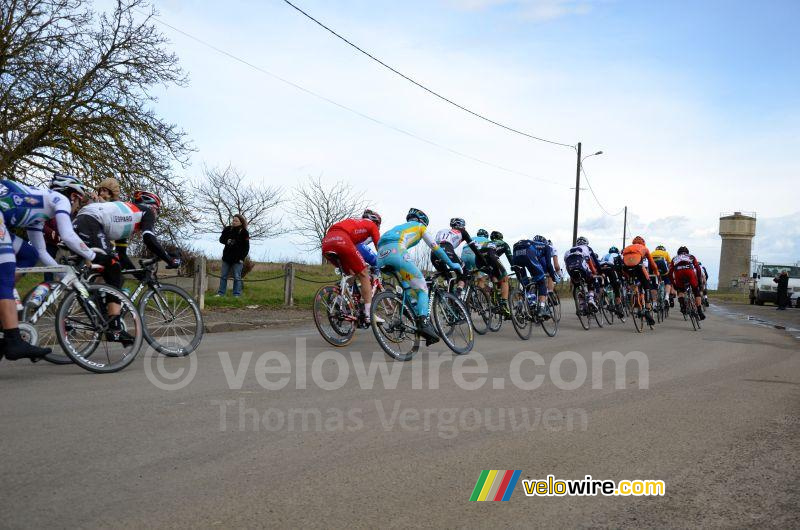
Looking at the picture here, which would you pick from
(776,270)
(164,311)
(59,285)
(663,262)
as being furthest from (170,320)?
(776,270)

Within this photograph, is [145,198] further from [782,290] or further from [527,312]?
[782,290]

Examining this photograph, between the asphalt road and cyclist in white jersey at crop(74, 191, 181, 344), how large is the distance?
3.75 ft

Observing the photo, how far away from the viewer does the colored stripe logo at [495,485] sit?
11.4 ft

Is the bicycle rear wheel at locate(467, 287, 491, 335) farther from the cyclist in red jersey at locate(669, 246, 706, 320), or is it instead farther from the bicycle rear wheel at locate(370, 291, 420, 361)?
the cyclist in red jersey at locate(669, 246, 706, 320)

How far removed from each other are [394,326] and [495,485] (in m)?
4.73

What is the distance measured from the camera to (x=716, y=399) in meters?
6.31

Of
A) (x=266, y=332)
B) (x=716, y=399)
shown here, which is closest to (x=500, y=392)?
(x=716, y=399)

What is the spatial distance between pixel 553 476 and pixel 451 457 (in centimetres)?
63

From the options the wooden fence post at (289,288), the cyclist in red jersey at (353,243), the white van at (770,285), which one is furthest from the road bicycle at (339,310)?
the white van at (770,285)

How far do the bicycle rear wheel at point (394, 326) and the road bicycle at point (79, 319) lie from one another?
104 inches

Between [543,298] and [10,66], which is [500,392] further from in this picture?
[10,66]

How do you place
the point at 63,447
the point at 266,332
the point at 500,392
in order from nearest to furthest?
the point at 63,447, the point at 500,392, the point at 266,332

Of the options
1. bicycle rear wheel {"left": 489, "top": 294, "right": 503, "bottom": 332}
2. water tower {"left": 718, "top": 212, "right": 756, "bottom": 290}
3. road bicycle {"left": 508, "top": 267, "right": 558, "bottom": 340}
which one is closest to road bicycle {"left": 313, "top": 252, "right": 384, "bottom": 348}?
road bicycle {"left": 508, "top": 267, "right": 558, "bottom": 340}

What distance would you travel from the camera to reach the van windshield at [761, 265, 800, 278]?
39.5m
